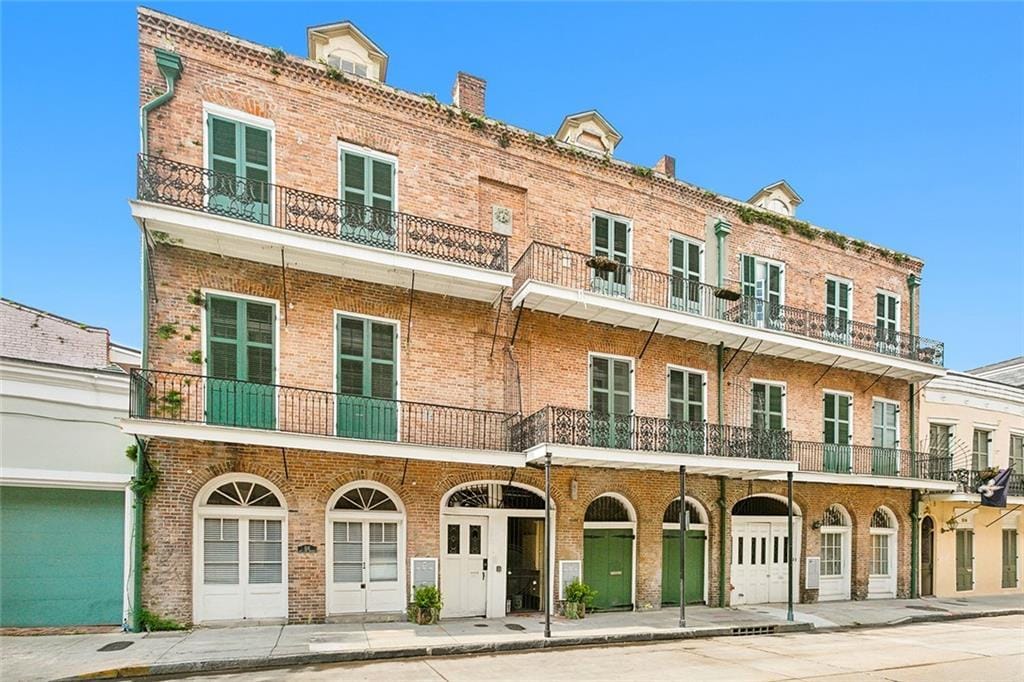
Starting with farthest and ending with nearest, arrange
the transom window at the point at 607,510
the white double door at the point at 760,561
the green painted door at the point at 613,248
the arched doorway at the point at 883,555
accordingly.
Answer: the arched doorway at the point at 883,555 < the white double door at the point at 760,561 < the green painted door at the point at 613,248 < the transom window at the point at 607,510

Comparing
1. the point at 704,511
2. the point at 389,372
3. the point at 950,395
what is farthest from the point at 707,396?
the point at 950,395

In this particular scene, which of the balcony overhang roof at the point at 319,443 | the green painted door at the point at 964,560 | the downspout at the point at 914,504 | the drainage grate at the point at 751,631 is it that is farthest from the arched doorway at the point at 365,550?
the green painted door at the point at 964,560

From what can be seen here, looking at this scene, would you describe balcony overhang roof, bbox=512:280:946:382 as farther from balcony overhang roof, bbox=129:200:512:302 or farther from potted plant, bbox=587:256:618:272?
balcony overhang roof, bbox=129:200:512:302

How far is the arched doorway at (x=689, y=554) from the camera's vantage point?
1486 centimetres

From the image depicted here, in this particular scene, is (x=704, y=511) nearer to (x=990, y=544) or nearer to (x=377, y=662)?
(x=377, y=662)

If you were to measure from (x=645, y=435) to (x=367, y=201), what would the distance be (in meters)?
7.60

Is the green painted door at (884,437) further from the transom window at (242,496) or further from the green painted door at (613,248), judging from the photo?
the transom window at (242,496)

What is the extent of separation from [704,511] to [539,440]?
552 centimetres

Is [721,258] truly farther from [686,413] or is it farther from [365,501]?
[365,501]

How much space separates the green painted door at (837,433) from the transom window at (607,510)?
6179 mm

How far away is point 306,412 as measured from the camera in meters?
11.5

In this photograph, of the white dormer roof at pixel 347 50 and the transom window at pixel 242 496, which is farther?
the white dormer roof at pixel 347 50

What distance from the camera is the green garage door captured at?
10.2 metres

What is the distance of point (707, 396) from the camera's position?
1579 centimetres
